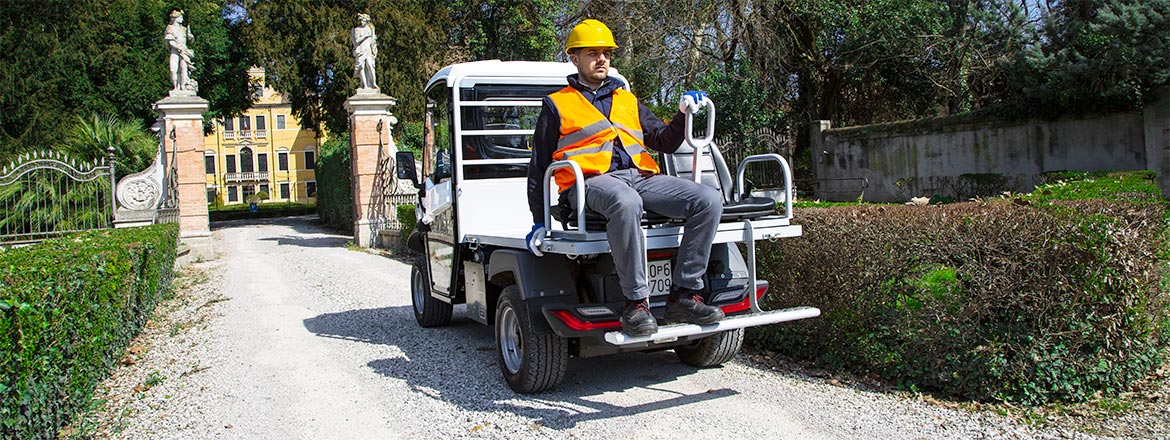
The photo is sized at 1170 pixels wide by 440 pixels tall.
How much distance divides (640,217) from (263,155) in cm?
7131

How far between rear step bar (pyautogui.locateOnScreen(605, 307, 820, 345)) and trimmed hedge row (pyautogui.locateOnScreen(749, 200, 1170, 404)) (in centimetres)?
78

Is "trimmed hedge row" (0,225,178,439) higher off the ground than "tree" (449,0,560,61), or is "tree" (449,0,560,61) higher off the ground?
"tree" (449,0,560,61)

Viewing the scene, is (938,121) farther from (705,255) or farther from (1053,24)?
(705,255)

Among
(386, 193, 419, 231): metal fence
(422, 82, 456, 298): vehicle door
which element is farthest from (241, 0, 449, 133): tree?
(422, 82, 456, 298): vehicle door

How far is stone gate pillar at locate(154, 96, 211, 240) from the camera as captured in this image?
52.4ft

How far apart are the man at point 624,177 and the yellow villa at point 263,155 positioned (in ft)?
222

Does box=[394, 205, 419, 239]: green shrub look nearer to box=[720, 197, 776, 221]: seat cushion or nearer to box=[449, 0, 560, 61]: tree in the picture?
box=[449, 0, 560, 61]: tree

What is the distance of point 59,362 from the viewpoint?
14.5 ft

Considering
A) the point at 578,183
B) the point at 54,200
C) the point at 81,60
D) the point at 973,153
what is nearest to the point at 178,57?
the point at 54,200

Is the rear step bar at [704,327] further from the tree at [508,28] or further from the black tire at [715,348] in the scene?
the tree at [508,28]

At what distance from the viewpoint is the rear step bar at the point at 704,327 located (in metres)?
4.22

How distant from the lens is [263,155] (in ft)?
229

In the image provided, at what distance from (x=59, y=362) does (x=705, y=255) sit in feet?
11.4

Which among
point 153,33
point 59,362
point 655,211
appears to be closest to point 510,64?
point 655,211
